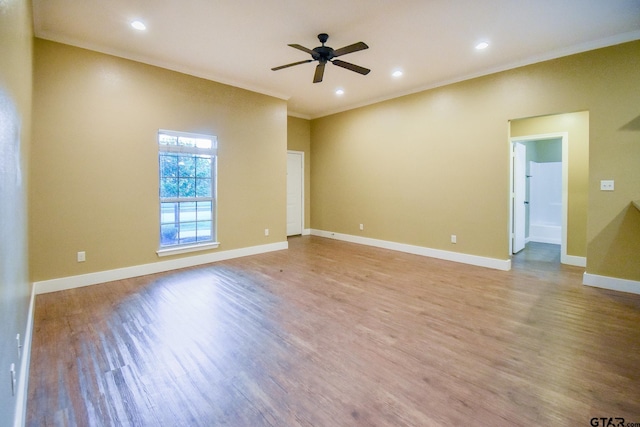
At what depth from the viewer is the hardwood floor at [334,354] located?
1.61 m

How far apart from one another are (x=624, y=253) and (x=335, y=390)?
13.0 feet

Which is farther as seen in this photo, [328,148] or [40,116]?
[328,148]

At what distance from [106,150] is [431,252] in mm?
5213

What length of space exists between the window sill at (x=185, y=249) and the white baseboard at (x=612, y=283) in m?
5.28

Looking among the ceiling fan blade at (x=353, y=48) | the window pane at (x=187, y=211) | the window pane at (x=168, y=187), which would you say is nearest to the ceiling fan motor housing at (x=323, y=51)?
the ceiling fan blade at (x=353, y=48)

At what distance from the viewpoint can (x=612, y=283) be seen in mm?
3516

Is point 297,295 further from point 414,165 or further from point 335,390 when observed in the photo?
point 414,165

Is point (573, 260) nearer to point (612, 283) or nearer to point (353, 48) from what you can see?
point (612, 283)

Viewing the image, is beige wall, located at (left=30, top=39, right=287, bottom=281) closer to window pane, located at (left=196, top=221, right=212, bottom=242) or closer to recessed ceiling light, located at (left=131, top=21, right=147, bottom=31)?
window pane, located at (left=196, top=221, right=212, bottom=242)

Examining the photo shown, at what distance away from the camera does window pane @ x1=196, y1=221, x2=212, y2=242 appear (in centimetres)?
474

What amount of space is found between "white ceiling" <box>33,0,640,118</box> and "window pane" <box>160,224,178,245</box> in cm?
235

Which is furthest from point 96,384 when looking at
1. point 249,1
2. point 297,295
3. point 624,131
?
point 624,131

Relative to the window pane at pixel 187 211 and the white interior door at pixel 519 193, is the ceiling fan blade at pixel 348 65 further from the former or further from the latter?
the white interior door at pixel 519 193

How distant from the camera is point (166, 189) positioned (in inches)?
170
